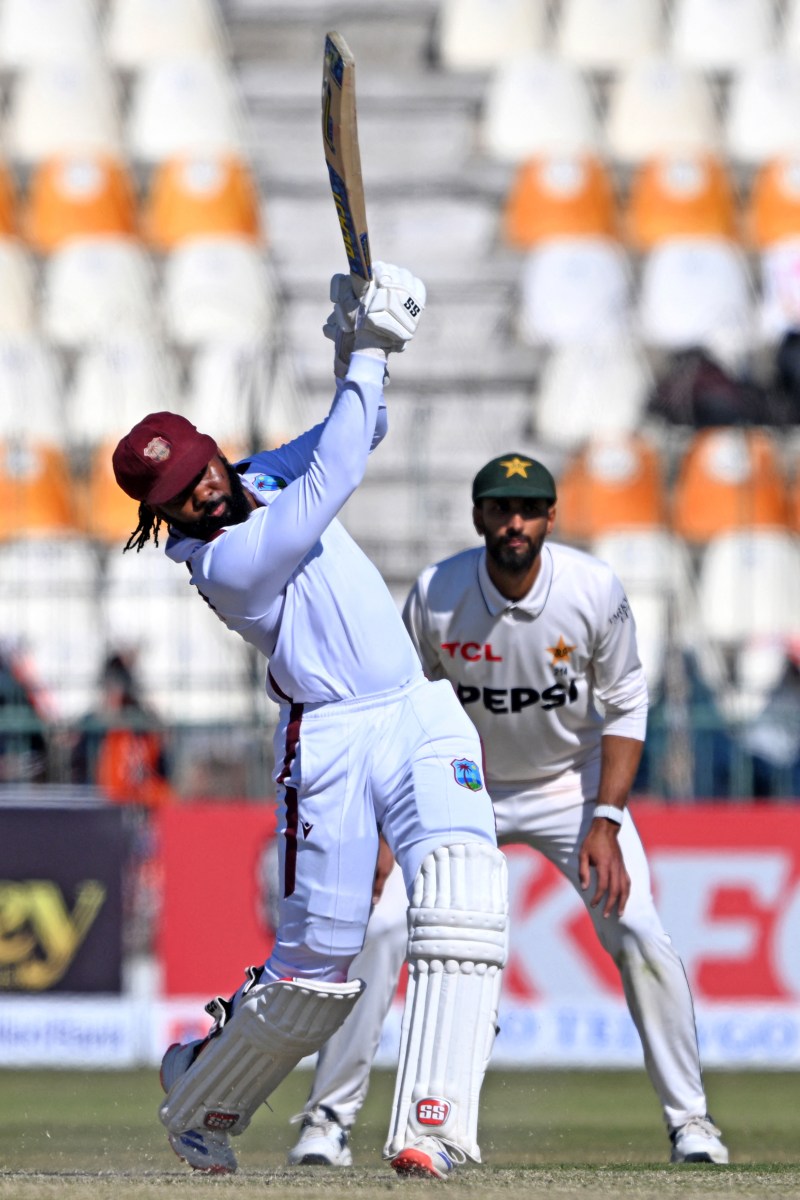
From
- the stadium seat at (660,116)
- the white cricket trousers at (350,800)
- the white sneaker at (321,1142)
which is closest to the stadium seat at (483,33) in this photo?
the stadium seat at (660,116)

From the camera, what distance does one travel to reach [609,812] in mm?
5465

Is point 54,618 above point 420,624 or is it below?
above

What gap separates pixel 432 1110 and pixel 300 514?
128 centimetres

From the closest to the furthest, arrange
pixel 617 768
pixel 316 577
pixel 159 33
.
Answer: pixel 316 577 → pixel 617 768 → pixel 159 33

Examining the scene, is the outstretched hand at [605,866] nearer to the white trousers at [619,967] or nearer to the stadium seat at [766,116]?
the white trousers at [619,967]

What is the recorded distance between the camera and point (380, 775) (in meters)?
4.47

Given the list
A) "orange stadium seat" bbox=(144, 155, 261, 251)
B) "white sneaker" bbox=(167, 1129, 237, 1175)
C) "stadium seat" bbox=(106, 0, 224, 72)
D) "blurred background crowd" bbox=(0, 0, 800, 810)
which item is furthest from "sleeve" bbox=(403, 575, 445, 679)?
"stadium seat" bbox=(106, 0, 224, 72)

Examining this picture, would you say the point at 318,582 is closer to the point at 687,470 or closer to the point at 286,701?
the point at 286,701

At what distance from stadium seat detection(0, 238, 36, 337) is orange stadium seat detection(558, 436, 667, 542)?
183 inches

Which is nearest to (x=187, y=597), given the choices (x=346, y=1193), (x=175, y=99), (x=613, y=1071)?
(x=613, y=1071)

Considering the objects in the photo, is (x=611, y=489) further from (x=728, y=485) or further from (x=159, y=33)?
(x=159, y=33)

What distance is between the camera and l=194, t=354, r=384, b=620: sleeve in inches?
168

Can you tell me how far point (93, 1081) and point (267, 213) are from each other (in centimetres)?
821

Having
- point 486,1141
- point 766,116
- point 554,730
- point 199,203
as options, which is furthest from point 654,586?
point 766,116
